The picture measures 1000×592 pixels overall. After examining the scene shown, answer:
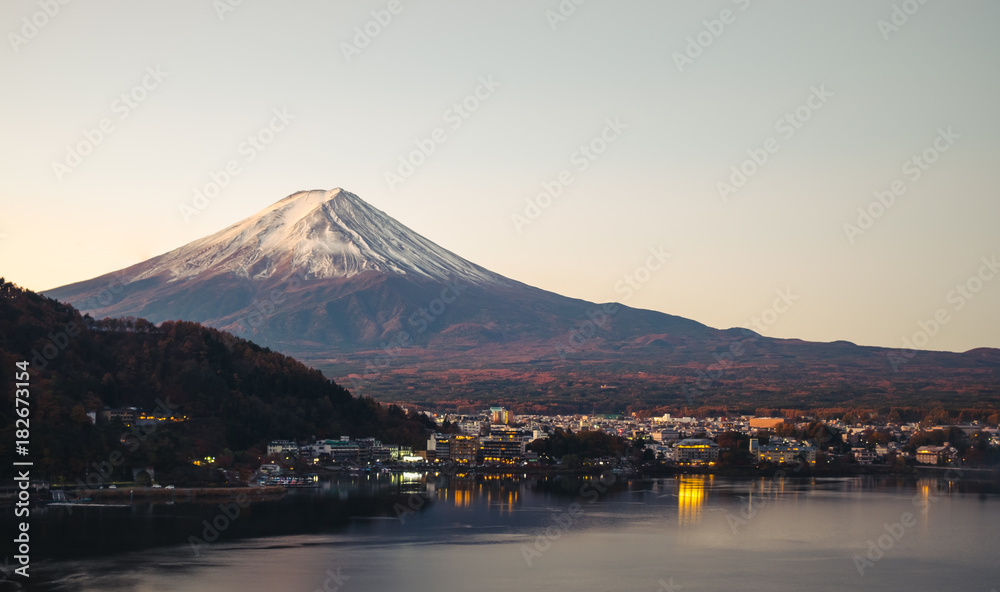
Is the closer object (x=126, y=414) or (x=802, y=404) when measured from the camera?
(x=126, y=414)

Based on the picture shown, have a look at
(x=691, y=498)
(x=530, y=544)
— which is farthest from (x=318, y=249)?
(x=530, y=544)

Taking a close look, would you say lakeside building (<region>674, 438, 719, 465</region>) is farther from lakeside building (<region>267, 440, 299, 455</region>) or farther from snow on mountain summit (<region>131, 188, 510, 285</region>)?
snow on mountain summit (<region>131, 188, 510, 285</region>)

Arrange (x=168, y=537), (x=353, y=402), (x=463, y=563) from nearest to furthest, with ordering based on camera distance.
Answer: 1. (x=463, y=563)
2. (x=168, y=537)
3. (x=353, y=402)

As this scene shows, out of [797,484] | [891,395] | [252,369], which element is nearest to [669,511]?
[797,484]

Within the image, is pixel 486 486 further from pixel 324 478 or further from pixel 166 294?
pixel 166 294

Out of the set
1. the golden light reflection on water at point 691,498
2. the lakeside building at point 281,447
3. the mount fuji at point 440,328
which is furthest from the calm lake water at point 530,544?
the mount fuji at point 440,328

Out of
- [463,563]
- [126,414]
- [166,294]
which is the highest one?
[166,294]

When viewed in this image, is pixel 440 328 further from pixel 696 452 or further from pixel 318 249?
pixel 696 452
